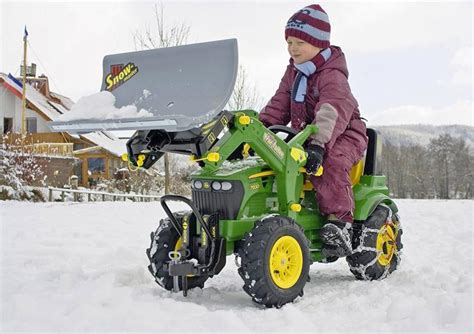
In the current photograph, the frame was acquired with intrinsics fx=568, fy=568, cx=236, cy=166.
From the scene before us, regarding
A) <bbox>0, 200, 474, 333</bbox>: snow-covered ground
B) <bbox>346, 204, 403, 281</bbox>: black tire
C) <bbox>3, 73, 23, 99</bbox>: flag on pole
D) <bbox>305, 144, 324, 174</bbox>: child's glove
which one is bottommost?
<bbox>0, 200, 474, 333</bbox>: snow-covered ground

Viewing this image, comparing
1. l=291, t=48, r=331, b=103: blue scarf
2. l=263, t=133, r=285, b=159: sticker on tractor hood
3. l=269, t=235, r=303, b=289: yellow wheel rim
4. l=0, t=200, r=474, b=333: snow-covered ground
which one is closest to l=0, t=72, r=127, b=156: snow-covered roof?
l=0, t=200, r=474, b=333: snow-covered ground

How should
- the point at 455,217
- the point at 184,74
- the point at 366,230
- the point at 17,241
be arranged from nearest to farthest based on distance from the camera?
1. the point at 184,74
2. the point at 366,230
3. the point at 17,241
4. the point at 455,217

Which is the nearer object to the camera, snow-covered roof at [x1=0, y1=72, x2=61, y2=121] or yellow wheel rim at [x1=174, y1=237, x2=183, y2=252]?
yellow wheel rim at [x1=174, y1=237, x2=183, y2=252]

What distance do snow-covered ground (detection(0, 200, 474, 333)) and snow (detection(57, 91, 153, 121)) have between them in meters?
1.13

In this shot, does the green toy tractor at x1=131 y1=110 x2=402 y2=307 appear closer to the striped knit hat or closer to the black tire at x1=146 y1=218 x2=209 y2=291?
the black tire at x1=146 y1=218 x2=209 y2=291

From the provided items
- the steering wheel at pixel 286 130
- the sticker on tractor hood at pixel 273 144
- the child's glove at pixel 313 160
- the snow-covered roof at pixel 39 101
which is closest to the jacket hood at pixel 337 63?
the steering wheel at pixel 286 130

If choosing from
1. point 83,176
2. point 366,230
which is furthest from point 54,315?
point 83,176

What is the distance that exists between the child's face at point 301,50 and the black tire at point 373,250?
1452 millimetres

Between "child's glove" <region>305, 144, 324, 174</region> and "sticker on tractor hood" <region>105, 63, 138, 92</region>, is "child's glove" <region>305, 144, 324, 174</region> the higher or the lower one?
the lower one

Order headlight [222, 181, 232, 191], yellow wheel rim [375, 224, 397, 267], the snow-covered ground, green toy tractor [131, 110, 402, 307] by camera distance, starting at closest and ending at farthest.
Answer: the snow-covered ground < green toy tractor [131, 110, 402, 307] < headlight [222, 181, 232, 191] < yellow wheel rim [375, 224, 397, 267]

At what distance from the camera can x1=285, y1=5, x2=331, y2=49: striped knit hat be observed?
4.71 metres

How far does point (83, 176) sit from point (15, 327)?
23.3m

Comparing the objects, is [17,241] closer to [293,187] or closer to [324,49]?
[293,187]

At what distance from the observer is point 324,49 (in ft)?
15.7
